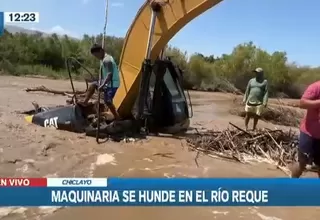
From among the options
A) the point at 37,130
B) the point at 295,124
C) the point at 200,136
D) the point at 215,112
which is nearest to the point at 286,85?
the point at 215,112

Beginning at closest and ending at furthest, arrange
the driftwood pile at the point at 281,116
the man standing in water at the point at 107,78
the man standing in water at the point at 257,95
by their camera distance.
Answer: the man standing in water at the point at 107,78 < the man standing in water at the point at 257,95 < the driftwood pile at the point at 281,116

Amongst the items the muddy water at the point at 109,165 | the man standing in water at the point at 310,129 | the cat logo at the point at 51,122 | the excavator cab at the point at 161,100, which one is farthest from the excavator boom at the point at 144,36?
the man standing in water at the point at 310,129

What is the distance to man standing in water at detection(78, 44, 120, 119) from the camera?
25.0 ft

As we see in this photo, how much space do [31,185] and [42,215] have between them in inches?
18.6

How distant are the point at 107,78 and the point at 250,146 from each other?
8.34ft

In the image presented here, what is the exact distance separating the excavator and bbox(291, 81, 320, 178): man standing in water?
11.0 ft

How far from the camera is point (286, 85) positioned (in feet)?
60.0

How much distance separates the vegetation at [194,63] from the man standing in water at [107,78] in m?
6.86

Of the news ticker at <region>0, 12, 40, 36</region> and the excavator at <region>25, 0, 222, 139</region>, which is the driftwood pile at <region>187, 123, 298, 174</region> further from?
the news ticker at <region>0, 12, 40, 36</region>

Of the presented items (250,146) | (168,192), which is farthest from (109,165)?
(168,192)

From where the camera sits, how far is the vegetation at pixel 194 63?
58.0 ft

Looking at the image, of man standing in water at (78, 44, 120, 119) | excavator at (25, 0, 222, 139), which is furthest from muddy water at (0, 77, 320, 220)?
man standing in water at (78, 44, 120, 119)

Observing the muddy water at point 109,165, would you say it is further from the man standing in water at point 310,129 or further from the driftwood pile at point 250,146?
the man standing in water at point 310,129

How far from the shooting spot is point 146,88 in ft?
26.5
